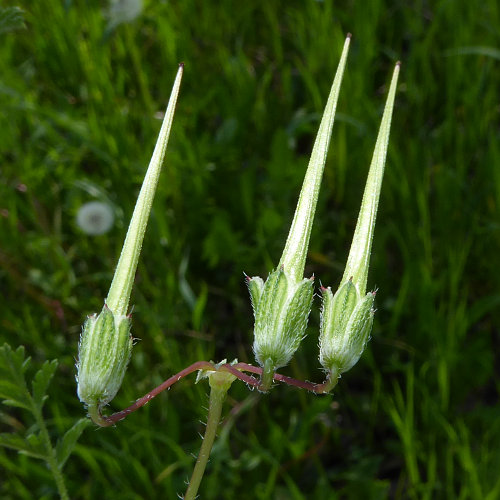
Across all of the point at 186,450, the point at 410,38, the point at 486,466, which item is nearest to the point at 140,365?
the point at 186,450

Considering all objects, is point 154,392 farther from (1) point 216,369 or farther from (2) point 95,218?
(2) point 95,218

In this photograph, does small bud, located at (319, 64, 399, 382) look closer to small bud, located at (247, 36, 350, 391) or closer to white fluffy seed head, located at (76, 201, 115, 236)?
small bud, located at (247, 36, 350, 391)

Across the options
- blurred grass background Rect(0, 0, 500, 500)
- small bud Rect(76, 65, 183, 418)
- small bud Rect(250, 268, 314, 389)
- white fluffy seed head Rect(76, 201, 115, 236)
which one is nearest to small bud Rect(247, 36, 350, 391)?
small bud Rect(250, 268, 314, 389)

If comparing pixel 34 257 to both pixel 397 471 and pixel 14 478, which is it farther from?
pixel 397 471

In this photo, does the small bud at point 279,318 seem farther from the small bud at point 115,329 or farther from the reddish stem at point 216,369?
the small bud at point 115,329

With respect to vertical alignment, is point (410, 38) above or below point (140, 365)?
above

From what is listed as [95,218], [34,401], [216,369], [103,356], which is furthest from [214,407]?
[95,218]

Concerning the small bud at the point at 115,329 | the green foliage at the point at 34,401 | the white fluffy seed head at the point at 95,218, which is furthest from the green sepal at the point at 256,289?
the white fluffy seed head at the point at 95,218
